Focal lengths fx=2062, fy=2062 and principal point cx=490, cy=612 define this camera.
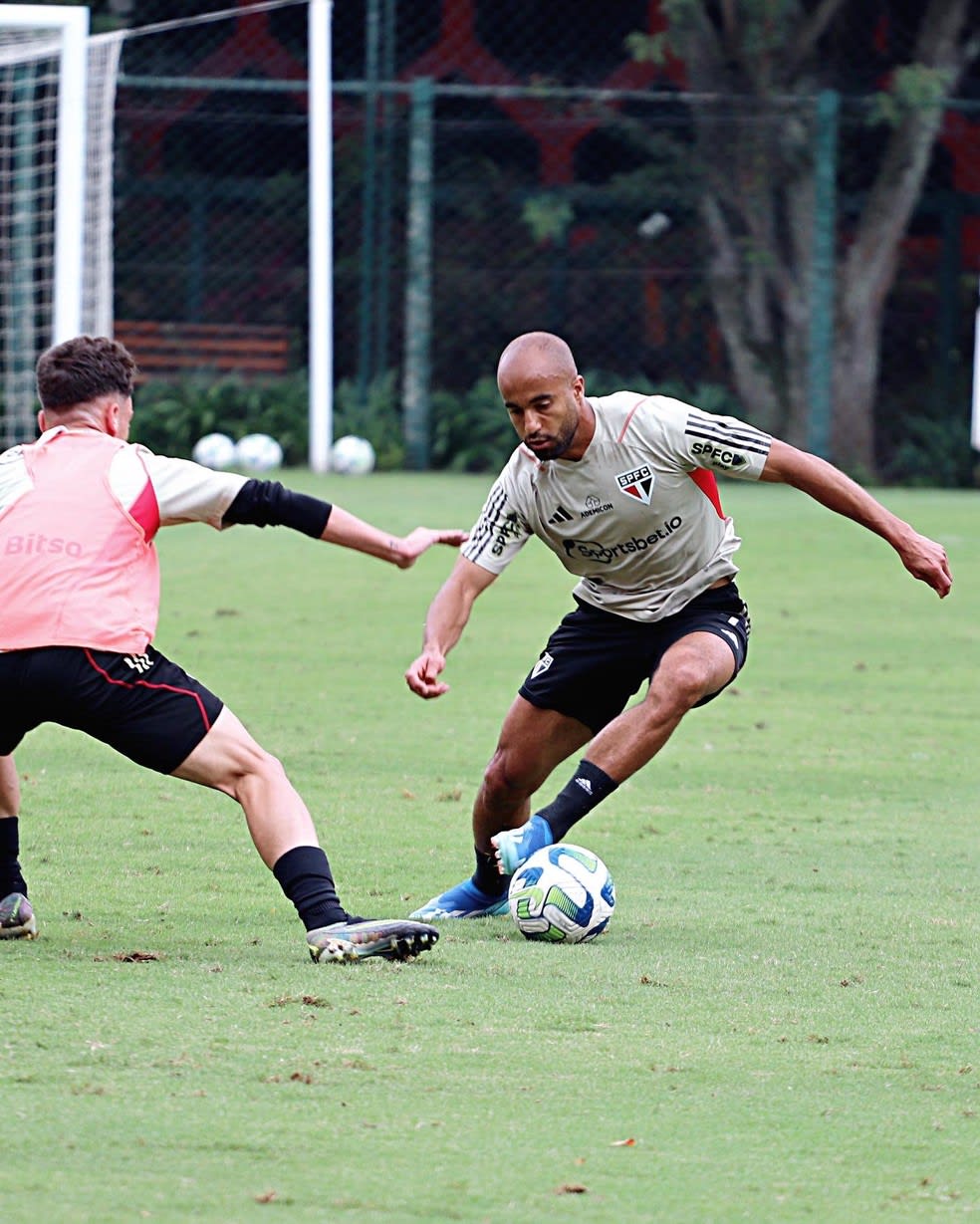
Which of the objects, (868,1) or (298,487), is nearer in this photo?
(298,487)

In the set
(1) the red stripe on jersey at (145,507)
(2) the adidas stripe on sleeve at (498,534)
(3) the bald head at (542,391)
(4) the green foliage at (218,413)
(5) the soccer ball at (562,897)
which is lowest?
(4) the green foliage at (218,413)

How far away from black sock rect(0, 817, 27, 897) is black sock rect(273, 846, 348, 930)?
0.79 metres

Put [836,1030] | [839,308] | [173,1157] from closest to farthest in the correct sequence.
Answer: [173,1157], [836,1030], [839,308]

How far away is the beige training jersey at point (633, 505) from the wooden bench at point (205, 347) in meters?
17.6

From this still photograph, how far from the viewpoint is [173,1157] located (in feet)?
12.0

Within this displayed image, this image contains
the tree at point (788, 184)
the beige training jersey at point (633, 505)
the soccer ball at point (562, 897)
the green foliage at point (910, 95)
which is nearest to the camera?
the soccer ball at point (562, 897)

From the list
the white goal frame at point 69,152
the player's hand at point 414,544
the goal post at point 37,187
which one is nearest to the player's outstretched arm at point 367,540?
the player's hand at point 414,544

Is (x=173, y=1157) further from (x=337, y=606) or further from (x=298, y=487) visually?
(x=298, y=487)

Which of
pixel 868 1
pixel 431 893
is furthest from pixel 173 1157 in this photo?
pixel 868 1

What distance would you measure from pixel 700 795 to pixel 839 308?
51.6 ft

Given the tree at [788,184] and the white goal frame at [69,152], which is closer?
Answer: the white goal frame at [69,152]

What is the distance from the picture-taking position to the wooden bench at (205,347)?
938 inches

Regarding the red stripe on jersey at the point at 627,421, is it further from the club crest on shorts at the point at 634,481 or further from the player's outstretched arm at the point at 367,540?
the player's outstretched arm at the point at 367,540

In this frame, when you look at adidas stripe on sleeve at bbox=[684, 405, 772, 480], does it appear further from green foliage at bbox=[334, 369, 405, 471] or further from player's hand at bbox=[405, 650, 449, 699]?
green foliage at bbox=[334, 369, 405, 471]
